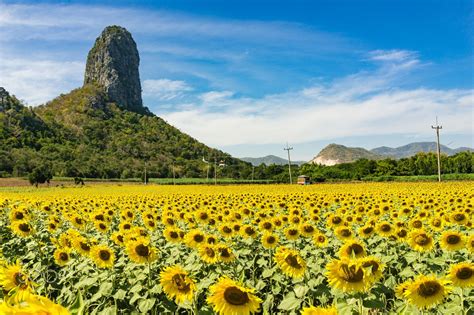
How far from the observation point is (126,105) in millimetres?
160500

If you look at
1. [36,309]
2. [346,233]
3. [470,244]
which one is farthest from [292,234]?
[36,309]

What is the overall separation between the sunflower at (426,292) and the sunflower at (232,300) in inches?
62.7

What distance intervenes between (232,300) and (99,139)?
4653 inches

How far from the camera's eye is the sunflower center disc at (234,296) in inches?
117

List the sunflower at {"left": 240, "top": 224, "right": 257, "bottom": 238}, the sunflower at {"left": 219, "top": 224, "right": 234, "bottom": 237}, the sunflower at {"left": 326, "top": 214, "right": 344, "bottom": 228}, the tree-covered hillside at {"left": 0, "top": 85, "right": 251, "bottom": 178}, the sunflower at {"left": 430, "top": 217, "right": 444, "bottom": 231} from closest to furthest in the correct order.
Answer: the sunflower at {"left": 240, "top": 224, "right": 257, "bottom": 238}, the sunflower at {"left": 219, "top": 224, "right": 234, "bottom": 237}, the sunflower at {"left": 430, "top": 217, "right": 444, "bottom": 231}, the sunflower at {"left": 326, "top": 214, "right": 344, "bottom": 228}, the tree-covered hillside at {"left": 0, "top": 85, "right": 251, "bottom": 178}

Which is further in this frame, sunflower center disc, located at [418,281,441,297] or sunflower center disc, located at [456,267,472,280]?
sunflower center disc, located at [456,267,472,280]

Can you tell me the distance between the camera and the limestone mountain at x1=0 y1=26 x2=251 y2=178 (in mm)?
91000

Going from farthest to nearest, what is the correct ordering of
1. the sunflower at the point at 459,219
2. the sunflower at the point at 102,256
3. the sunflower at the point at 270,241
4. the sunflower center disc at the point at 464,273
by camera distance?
the sunflower at the point at 459,219 < the sunflower at the point at 270,241 < the sunflower at the point at 102,256 < the sunflower center disc at the point at 464,273

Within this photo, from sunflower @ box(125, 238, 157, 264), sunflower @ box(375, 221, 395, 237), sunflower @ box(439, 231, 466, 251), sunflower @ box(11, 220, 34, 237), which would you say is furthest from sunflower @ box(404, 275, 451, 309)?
sunflower @ box(11, 220, 34, 237)

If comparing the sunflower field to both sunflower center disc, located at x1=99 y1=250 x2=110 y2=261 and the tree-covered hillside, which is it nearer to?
sunflower center disc, located at x1=99 y1=250 x2=110 y2=261

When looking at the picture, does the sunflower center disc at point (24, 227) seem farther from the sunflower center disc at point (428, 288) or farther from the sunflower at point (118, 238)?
the sunflower center disc at point (428, 288)

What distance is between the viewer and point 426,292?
12.3 feet

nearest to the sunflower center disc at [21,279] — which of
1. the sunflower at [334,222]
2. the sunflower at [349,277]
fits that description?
the sunflower at [349,277]

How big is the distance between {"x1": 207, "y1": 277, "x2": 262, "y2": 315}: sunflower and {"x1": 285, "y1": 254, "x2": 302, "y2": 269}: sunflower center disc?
5.44 ft
